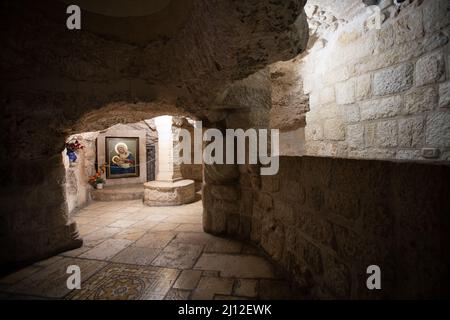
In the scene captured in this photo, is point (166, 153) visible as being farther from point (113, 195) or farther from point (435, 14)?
point (435, 14)

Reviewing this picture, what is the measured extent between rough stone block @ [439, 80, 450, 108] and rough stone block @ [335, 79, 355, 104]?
893 mm

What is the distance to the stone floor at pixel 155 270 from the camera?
5.51 feet

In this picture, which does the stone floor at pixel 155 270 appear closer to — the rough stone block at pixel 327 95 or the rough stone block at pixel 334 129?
the rough stone block at pixel 334 129

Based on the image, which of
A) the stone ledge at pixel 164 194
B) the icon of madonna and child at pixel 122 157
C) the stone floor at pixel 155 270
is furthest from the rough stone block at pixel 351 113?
the icon of madonna and child at pixel 122 157

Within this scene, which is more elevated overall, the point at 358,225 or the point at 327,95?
the point at 327,95

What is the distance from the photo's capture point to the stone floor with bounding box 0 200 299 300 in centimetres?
168

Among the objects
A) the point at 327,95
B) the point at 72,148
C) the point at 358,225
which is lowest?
the point at 358,225

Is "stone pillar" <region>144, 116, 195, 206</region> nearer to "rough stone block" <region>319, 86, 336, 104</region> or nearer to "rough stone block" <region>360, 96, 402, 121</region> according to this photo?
"rough stone block" <region>319, 86, 336, 104</region>

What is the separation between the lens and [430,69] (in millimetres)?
1812

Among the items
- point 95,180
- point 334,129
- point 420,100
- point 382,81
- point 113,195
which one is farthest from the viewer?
point 95,180

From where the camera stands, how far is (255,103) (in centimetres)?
275

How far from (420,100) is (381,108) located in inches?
14.6

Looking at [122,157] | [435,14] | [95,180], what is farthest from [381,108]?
[122,157]
